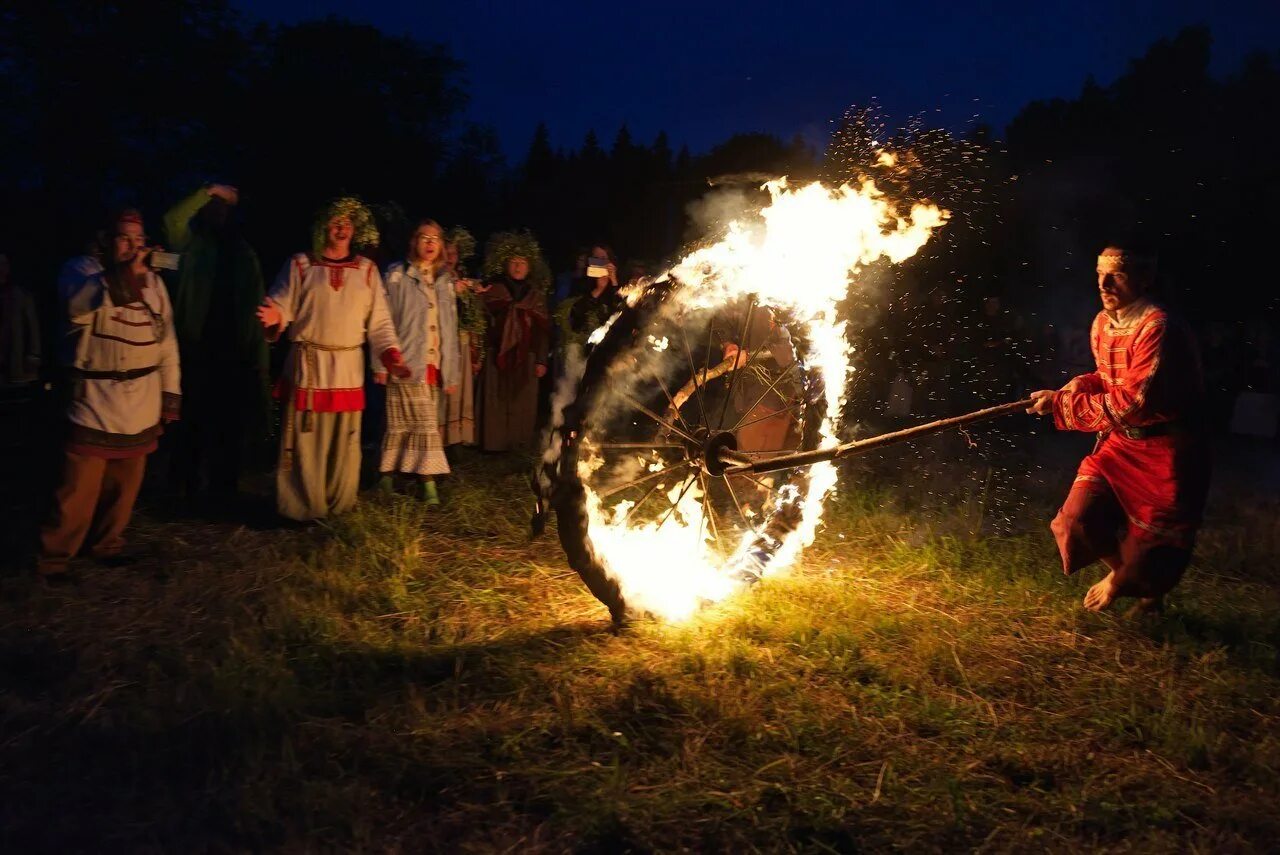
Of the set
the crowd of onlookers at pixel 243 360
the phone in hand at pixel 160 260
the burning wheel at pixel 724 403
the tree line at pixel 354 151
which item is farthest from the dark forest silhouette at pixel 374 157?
the burning wheel at pixel 724 403

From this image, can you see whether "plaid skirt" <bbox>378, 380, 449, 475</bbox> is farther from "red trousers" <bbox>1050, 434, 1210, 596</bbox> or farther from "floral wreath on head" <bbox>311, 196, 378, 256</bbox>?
"red trousers" <bbox>1050, 434, 1210, 596</bbox>

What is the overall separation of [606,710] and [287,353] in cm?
495

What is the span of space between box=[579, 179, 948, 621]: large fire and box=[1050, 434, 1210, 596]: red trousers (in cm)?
135

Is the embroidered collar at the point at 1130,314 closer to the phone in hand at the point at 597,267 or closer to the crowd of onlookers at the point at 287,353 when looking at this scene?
the crowd of onlookers at the point at 287,353

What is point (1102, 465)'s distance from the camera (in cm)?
559

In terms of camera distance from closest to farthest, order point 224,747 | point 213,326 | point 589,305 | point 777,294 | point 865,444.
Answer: point 224,747 → point 865,444 → point 777,294 → point 213,326 → point 589,305

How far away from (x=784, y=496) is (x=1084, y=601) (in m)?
1.72

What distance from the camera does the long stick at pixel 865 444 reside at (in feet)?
16.1

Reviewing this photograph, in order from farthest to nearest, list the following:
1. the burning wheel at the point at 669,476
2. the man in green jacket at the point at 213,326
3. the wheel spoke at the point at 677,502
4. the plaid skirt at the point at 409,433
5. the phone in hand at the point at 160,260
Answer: the plaid skirt at the point at 409,433 < the man in green jacket at the point at 213,326 < the phone in hand at the point at 160,260 < the wheel spoke at the point at 677,502 < the burning wheel at the point at 669,476

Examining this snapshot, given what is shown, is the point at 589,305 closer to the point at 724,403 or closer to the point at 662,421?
the point at 724,403

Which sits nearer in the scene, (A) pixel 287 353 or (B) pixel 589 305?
(A) pixel 287 353

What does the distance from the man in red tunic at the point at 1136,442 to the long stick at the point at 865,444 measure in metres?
0.53

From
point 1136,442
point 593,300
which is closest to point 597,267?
point 593,300

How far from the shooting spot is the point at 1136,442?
539cm
